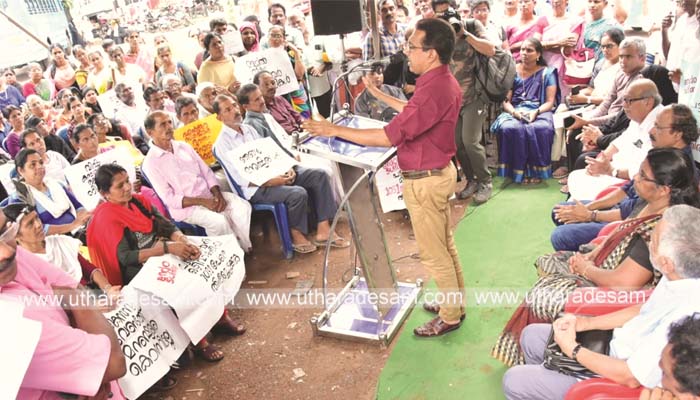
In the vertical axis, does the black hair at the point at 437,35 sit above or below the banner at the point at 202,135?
above

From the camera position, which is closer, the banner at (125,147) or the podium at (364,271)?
the podium at (364,271)

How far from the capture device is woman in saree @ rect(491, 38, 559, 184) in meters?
5.20

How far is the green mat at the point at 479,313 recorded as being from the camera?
2941mm

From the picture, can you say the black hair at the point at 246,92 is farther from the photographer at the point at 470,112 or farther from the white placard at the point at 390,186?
Answer: the photographer at the point at 470,112

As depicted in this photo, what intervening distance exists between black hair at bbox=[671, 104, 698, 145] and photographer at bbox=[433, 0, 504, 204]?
180 cm

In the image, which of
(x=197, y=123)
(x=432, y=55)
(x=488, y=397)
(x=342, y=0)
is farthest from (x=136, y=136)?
(x=488, y=397)

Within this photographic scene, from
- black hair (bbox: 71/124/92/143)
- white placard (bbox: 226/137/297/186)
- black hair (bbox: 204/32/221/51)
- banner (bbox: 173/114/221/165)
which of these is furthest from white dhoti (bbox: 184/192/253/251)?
black hair (bbox: 204/32/221/51)

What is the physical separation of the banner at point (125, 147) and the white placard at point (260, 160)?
127cm

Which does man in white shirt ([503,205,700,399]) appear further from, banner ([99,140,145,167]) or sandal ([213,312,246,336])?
banner ([99,140,145,167])

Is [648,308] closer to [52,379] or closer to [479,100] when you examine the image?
[52,379]

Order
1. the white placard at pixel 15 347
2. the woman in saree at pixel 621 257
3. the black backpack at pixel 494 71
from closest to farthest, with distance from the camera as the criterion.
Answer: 1. the white placard at pixel 15 347
2. the woman in saree at pixel 621 257
3. the black backpack at pixel 494 71

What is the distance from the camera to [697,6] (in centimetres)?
381

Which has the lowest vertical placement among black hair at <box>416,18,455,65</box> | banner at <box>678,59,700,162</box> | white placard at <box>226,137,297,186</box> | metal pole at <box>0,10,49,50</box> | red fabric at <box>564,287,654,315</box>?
red fabric at <box>564,287,654,315</box>

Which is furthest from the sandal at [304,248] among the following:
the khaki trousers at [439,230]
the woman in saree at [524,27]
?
the woman in saree at [524,27]
